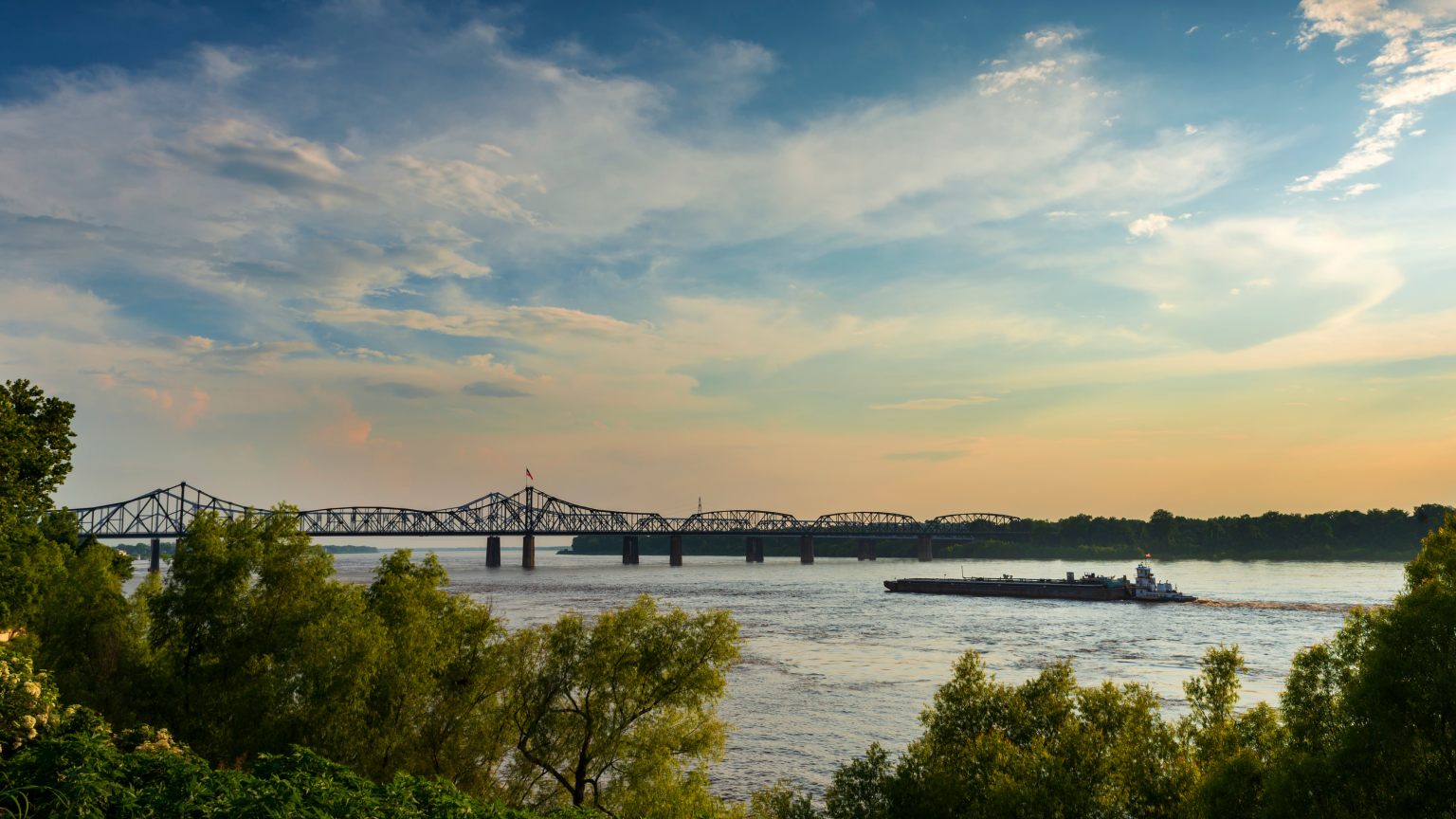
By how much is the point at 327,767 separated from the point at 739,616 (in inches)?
3402

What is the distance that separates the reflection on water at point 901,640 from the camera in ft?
150

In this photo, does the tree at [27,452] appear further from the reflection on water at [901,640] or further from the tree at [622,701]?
the reflection on water at [901,640]

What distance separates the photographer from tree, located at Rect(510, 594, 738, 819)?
30.0 metres

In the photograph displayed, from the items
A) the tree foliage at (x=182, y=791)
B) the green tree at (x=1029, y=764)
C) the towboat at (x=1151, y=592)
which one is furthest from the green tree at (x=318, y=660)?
the towboat at (x=1151, y=592)

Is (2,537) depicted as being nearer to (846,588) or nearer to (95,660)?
(95,660)

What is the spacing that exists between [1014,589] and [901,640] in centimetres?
6945

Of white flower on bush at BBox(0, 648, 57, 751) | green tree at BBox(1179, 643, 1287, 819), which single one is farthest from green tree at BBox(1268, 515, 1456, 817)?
white flower on bush at BBox(0, 648, 57, 751)

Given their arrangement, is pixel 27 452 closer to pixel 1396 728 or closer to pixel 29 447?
pixel 29 447

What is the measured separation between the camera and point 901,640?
269 feet

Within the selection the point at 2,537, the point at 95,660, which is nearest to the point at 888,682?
the point at 95,660

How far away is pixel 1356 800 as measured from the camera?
19188 millimetres

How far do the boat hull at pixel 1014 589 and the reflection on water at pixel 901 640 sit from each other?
18.0ft

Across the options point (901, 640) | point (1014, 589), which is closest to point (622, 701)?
point (901, 640)

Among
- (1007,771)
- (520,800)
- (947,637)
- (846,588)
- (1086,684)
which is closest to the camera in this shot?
(1007,771)
